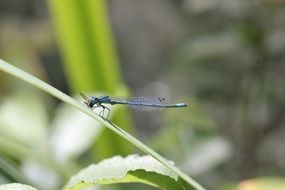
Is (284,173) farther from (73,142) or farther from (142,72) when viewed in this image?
(142,72)

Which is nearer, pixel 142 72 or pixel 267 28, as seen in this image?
pixel 267 28

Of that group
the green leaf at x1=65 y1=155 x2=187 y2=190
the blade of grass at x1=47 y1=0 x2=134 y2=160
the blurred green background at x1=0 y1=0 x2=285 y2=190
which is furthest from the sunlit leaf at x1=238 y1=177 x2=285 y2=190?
the green leaf at x1=65 y1=155 x2=187 y2=190

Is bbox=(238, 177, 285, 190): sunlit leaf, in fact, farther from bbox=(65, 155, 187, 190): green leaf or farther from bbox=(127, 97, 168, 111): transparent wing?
bbox=(65, 155, 187, 190): green leaf

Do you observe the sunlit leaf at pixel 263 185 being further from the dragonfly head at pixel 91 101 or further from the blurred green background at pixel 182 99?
the dragonfly head at pixel 91 101

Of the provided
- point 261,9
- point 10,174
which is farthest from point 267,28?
point 10,174

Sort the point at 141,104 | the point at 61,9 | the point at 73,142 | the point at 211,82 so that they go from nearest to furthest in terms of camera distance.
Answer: the point at 141,104, the point at 73,142, the point at 61,9, the point at 211,82


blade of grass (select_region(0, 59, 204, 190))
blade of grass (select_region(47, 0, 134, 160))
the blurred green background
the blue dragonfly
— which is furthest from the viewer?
blade of grass (select_region(47, 0, 134, 160))

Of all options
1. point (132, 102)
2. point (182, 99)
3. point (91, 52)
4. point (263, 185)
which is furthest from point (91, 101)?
point (182, 99)
